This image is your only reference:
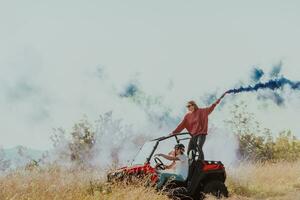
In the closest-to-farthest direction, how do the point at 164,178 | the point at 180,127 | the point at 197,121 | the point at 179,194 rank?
the point at 164,178
the point at 179,194
the point at 180,127
the point at 197,121

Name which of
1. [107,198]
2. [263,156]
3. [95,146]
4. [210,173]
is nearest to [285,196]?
[210,173]

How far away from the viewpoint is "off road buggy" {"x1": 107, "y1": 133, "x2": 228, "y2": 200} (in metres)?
13.8

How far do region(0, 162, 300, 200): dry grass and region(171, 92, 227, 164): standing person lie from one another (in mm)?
1870

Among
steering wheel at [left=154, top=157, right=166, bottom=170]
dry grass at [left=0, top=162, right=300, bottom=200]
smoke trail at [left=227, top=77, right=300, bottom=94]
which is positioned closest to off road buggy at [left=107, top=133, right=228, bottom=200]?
steering wheel at [left=154, top=157, right=166, bottom=170]

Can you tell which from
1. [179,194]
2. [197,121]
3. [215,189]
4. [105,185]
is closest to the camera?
[105,185]

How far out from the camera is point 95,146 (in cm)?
2809

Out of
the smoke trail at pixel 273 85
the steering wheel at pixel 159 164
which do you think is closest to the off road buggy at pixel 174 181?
the steering wheel at pixel 159 164

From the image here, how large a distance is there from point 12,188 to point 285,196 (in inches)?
381

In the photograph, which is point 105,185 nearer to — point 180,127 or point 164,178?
point 164,178

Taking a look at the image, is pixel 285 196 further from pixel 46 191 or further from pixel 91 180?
pixel 46 191

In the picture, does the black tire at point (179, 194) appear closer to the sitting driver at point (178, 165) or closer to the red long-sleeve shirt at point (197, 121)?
the sitting driver at point (178, 165)

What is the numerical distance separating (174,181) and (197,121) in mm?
1802

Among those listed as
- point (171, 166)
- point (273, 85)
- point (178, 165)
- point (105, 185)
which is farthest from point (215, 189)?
point (273, 85)

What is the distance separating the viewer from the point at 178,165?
46.2 feet
